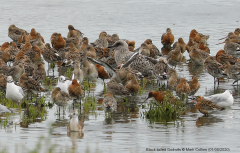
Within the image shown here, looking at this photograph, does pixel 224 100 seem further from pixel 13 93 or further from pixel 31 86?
pixel 13 93

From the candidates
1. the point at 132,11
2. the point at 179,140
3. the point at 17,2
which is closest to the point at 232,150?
the point at 179,140

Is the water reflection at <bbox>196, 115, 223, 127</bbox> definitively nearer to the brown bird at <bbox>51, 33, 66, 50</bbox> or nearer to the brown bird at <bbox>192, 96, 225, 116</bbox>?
the brown bird at <bbox>192, 96, 225, 116</bbox>

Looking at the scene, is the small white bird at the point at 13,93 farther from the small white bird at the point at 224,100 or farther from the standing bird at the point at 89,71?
the small white bird at the point at 224,100

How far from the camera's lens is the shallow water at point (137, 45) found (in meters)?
10.4

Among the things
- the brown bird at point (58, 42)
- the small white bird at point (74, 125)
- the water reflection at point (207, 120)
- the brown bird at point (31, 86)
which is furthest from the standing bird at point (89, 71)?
the brown bird at point (58, 42)

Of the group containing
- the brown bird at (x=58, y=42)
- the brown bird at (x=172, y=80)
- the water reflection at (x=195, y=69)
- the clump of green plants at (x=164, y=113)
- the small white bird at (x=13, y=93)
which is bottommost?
the clump of green plants at (x=164, y=113)

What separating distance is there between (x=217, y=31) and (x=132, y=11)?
10.1 meters

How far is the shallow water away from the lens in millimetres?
Answer: 10406

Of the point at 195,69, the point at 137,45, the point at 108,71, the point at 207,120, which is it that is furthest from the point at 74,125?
the point at 137,45

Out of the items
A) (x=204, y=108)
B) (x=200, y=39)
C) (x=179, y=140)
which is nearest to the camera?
(x=179, y=140)

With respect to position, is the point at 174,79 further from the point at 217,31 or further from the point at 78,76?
the point at 217,31

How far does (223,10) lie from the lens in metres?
37.2

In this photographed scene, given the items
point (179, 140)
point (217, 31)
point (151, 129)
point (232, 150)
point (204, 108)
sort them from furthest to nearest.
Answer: point (217, 31)
point (204, 108)
point (151, 129)
point (179, 140)
point (232, 150)

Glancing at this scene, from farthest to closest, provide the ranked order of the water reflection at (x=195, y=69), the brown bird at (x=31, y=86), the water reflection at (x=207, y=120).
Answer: the water reflection at (x=195, y=69) → the brown bird at (x=31, y=86) → the water reflection at (x=207, y=120)
